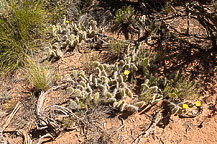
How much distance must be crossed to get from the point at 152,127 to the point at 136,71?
96 cm

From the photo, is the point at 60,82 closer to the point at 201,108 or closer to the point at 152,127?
the point at 152,127

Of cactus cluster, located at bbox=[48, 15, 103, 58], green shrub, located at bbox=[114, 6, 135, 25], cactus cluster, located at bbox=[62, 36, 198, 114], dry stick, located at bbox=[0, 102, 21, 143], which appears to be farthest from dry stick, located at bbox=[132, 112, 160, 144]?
green shrub, located at bbox=[114, 6, 135, 25]

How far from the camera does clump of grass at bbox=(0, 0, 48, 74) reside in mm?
2968

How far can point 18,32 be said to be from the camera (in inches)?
125

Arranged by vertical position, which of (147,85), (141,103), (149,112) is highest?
(147,85)

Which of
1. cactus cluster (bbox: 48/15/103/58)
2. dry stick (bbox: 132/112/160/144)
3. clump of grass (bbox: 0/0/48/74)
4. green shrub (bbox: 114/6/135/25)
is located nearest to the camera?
dry stick (bbox: 132/112/160/144)

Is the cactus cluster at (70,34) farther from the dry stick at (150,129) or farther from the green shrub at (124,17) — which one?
the dry stick at (150,129)

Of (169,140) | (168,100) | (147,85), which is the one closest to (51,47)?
(147,85)

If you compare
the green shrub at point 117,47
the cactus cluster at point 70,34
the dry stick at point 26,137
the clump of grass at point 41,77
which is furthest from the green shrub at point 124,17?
the dry stick at point 26,137

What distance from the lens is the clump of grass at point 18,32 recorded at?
2968 millimetres

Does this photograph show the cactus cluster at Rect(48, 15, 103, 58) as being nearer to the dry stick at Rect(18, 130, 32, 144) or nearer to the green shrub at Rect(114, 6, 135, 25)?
the green shrub at Rect(114, 6, 135, 25)

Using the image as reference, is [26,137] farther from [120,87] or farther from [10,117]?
[120,87]

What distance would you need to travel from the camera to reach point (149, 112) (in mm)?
2406

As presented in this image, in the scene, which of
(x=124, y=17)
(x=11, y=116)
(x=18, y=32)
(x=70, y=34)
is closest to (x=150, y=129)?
(x=11, y=116)
